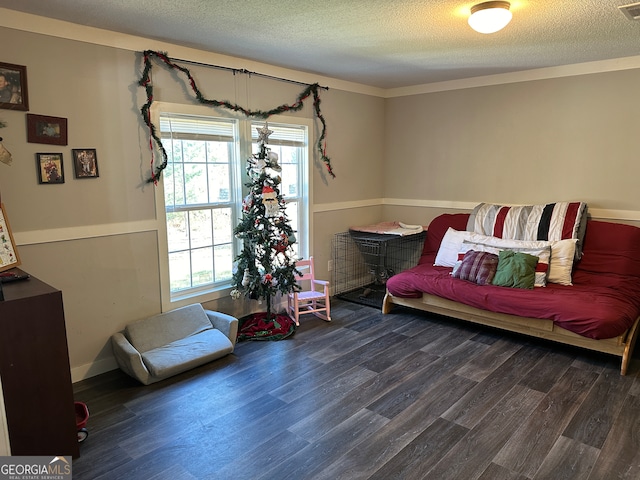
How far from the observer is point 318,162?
15.0 ft

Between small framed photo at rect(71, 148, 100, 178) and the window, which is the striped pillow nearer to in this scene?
the window

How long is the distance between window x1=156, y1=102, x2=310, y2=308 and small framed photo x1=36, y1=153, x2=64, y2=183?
690 mm

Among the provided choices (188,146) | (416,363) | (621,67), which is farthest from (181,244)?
(621,67)

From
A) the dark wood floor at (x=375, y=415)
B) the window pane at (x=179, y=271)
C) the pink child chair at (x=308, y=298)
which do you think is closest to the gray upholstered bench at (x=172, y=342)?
the dark wood floor at (x=375, y=415)

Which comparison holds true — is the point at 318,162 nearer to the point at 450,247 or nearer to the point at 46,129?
the point at 450,247

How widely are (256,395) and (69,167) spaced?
6.34ft

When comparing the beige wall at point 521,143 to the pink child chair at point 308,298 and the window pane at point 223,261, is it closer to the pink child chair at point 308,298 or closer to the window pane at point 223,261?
the pink child chair at point 308,298

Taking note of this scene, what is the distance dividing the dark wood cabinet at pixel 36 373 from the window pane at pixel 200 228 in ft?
4.88

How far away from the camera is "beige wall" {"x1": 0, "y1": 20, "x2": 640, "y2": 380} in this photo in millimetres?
2771

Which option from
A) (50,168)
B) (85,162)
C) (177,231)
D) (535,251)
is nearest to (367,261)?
(535,251)

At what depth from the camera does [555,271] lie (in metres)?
3.72

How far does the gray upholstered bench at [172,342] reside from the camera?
294 centimetres

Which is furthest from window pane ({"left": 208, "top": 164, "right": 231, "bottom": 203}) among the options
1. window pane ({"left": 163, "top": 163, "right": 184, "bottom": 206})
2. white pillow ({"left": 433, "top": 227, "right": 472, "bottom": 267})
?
white pillow ({"left": 433, "top": 227, "right": 472, "bottom": 267})

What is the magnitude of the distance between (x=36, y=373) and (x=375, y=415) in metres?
1.81
